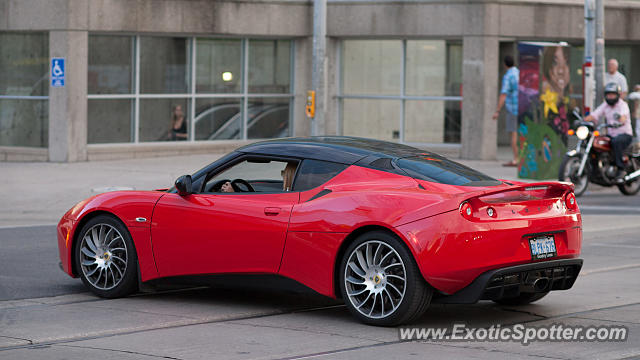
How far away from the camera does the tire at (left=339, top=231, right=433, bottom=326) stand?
7.54 m

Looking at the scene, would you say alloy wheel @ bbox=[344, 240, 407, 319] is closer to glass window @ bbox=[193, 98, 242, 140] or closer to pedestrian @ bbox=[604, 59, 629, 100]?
pedestrian @ bbox=[604, 59, 629, 100]

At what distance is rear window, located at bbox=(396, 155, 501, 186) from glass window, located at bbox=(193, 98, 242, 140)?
750 inches

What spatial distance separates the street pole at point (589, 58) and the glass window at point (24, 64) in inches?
443

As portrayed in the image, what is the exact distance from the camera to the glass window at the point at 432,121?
2719cm

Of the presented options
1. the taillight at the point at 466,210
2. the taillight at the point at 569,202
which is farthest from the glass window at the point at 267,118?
the taillight at the point at 466,210

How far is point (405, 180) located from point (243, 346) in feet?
5.53

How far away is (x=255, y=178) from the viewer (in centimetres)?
A: 916

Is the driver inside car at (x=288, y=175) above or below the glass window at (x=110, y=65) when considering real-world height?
below

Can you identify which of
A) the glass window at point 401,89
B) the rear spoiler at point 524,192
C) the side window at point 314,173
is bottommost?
the rear spoiler at point 524,192

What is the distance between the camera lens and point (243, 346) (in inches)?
283

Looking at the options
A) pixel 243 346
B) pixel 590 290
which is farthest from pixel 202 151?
pixel 243 346

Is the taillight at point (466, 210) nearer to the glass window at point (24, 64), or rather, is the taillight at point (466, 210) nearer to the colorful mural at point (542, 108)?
the colorful mural at point (542, 108)

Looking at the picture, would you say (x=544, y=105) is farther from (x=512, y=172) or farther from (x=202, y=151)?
(x=202, y=151)

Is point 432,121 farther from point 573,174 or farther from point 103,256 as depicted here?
point 103,256
